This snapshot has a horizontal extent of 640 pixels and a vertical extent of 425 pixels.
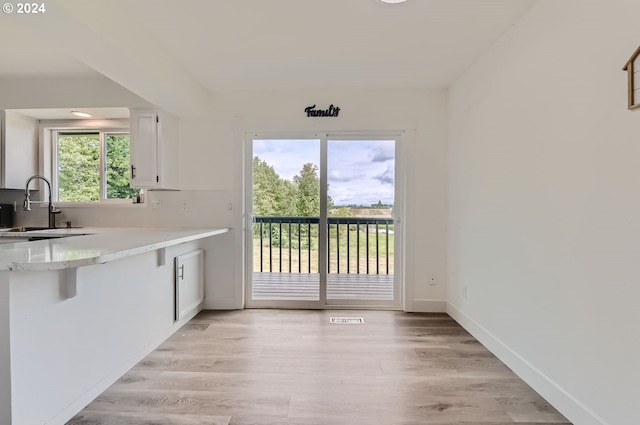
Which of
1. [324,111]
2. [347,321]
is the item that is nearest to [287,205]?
[324,111]

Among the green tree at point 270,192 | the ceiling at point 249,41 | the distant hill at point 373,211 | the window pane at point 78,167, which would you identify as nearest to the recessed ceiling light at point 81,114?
the window pane at point 78,167

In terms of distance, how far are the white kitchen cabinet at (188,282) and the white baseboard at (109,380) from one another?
0.51ft

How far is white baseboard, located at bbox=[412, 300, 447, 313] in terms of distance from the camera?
3285mm

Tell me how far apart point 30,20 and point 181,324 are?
2.38 m

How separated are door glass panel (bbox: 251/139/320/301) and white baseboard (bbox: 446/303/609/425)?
165cm

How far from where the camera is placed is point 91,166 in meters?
3.55

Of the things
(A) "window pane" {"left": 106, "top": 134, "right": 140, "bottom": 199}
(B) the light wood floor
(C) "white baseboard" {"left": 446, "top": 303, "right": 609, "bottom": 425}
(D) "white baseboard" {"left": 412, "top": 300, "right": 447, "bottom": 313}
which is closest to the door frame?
(D) "white baseboard" {"left": 412, "top": 300, "right": 447, "bottom": 313}

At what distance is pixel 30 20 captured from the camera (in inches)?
60.4

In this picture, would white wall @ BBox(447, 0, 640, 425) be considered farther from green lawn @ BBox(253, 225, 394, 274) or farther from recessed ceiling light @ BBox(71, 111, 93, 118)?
recessed ceiling light @ BBox(71, 111, 93, 118)

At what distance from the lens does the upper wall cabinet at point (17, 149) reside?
312 cm

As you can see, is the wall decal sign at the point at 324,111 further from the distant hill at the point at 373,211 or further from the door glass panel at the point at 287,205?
the distant hill at the point at 373,211

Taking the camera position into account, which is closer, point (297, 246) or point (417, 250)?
point (417, 250)

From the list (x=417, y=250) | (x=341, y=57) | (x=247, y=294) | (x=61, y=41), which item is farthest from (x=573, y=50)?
(x=247, y=294)

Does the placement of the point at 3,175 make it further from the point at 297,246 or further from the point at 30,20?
the point at 297,246
